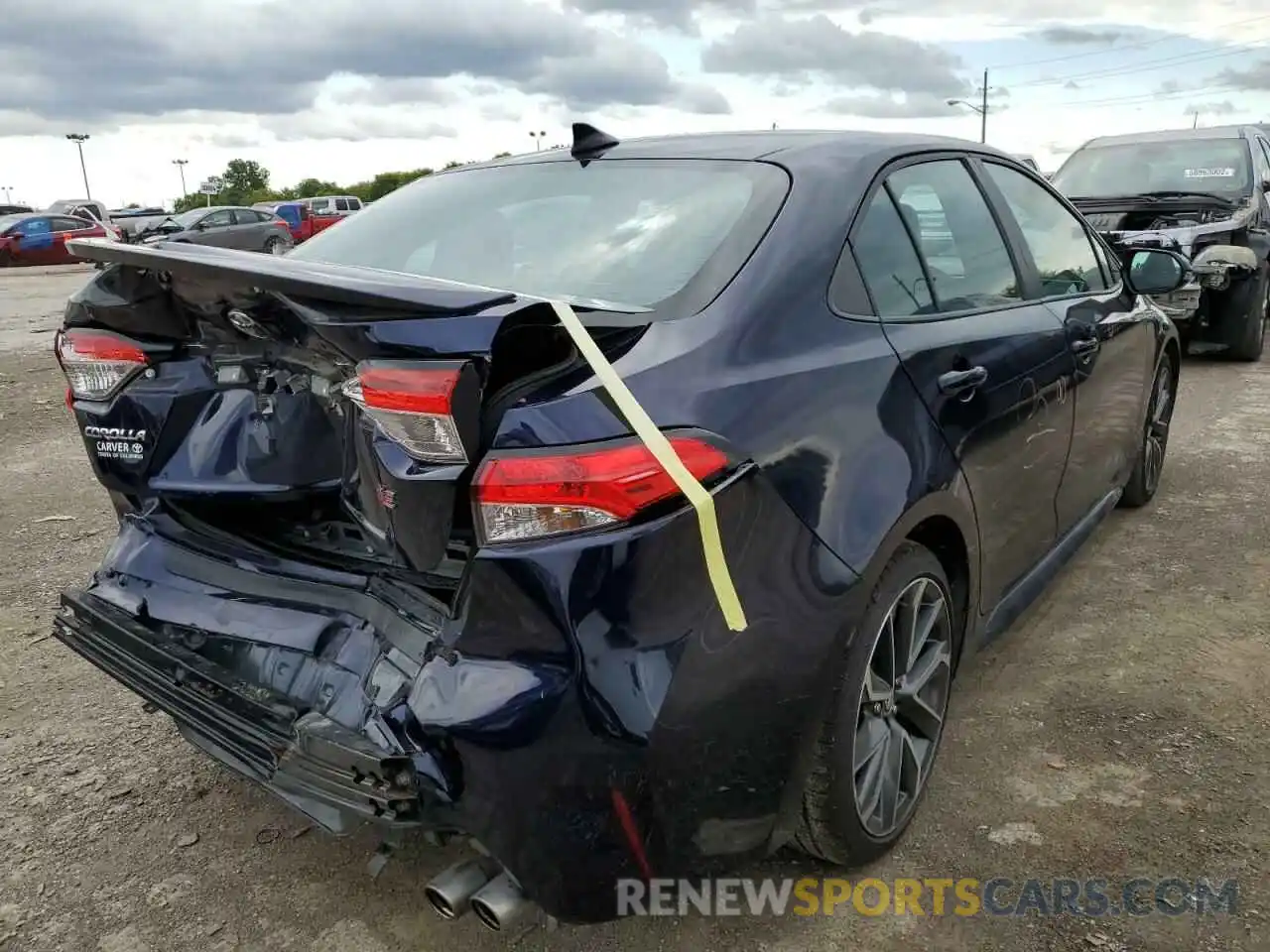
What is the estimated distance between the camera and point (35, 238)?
2453cm

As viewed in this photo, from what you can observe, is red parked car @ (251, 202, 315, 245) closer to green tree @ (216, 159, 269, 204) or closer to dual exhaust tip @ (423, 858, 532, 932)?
dual exhaust tip @ (423, 858, 532, 932)

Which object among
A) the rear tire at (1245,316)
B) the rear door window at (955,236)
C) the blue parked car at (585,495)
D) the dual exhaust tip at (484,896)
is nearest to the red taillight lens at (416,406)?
the blue parked car at (585,495)

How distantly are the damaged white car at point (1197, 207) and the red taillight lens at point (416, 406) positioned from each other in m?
6.55

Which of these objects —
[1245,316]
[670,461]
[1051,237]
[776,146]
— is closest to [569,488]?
[670,461]

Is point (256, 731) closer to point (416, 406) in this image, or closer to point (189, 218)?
point (416, 406)

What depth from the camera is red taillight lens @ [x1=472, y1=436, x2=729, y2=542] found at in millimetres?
1647

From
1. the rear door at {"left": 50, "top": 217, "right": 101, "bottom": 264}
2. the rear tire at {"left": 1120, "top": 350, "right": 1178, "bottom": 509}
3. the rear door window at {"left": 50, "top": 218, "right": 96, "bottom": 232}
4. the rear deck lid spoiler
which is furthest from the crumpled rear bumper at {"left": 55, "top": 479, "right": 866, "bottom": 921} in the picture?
the rear door window at {"left": 50, "top": 218, "right": 96, "bottom": 232}

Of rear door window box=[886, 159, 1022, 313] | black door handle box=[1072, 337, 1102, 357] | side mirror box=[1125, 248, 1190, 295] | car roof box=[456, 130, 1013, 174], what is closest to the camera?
car roof box=[456, 130, 1013, 174]

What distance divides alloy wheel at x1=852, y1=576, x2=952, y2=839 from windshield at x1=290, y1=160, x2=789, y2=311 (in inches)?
33.6

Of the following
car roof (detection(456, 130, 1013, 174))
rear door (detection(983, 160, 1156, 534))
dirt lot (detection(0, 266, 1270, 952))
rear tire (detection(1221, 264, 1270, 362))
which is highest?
car roof (detection(456, 130, 1013, 174))

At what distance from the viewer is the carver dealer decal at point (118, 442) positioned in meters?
2.41

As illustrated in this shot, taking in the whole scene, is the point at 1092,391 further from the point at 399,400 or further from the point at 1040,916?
the point at 399,400

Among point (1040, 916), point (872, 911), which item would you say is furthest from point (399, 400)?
point (1040, 916)

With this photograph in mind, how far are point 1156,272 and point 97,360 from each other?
3589mm
